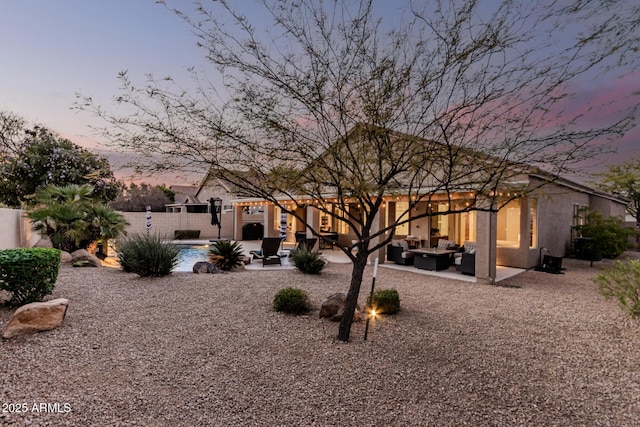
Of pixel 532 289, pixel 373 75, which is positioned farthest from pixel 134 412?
pixel 532 289

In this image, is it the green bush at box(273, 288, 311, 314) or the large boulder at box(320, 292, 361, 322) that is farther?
the green bush at box(273, 288, 311, 314)

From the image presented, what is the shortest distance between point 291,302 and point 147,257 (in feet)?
15.5

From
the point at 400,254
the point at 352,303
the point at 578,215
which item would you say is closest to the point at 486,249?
the point at 400,254

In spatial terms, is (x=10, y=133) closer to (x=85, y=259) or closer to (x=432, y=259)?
(x=85, y=259)

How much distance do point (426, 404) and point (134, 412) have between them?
2682 millimetres

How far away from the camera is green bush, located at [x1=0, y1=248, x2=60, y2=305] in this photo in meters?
4.73

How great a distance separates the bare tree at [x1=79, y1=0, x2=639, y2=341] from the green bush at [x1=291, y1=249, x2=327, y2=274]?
500 cm

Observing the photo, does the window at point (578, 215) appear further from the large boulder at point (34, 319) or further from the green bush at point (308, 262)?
the large boulder at point (34, 319)

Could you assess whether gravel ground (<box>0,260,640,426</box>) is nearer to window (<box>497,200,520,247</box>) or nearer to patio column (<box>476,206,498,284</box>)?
patio column (<box>476,206,498,284</box>)

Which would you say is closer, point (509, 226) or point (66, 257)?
point (66, 257)

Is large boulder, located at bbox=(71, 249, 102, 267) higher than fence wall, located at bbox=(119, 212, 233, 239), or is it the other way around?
fence wall, located at bbox=(119, 212, 233, 239)

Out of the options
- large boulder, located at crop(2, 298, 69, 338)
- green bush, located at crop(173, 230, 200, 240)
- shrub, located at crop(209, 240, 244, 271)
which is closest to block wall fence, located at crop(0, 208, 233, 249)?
green bush, located at crop(173, 230, 200, 240)

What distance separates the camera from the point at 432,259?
441 inches

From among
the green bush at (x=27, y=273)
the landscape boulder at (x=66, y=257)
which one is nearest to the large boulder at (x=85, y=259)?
the landscape boulder at (x=66, y=257)
